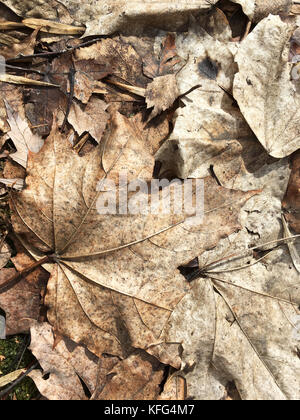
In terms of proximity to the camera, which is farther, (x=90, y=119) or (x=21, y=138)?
(x=90, y=119)

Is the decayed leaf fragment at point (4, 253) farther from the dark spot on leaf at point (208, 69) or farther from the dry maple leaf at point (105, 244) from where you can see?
the dark spot on leaf at point (208, 69)

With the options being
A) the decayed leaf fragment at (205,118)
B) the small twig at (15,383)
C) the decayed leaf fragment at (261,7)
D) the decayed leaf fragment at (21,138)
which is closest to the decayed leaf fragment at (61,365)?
the small twig at (15,383)

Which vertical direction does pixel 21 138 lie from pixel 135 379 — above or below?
above

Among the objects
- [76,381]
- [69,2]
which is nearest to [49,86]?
[69,2]

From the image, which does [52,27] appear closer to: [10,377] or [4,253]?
[4,253]

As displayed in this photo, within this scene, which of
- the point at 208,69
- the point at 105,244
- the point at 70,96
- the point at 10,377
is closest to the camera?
the point at 105,244

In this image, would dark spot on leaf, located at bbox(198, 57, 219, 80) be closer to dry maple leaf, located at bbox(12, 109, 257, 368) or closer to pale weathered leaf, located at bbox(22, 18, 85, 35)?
dry maple leaf, located at bbox(12, 109, 257, 368)

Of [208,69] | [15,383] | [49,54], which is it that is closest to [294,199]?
[208,69]
